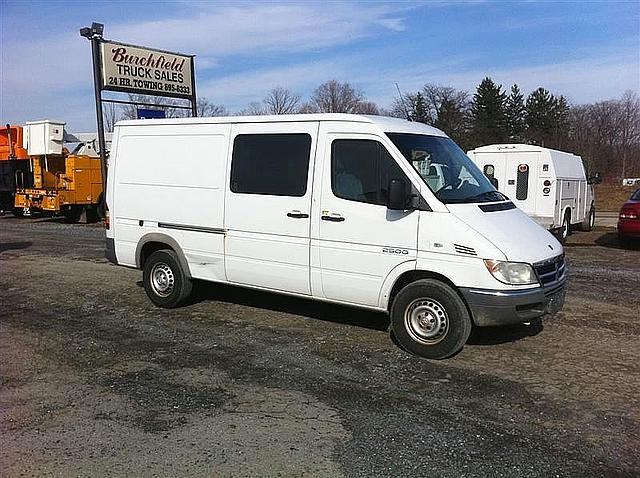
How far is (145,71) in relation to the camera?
17.7 m

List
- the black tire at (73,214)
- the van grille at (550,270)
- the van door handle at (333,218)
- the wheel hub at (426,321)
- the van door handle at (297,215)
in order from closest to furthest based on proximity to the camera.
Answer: the van grille at (550,270) → the wheel hub at (426,321) → the van door handle at (333,218) → the van door handle at (297,215) → the black tire at (73,214)

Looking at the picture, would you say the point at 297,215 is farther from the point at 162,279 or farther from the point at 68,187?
the point at 68,187

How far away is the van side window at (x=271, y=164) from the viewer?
6590 millimetres

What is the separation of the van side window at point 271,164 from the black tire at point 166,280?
4.78 feet

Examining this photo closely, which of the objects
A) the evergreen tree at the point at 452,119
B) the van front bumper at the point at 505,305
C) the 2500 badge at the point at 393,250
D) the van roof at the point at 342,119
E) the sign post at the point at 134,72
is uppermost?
the evergreen tree at the point at 452,119

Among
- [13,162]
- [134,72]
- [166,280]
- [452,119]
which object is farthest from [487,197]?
[452,119]

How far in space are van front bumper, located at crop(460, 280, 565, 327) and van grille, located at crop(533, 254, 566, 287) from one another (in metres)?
0.10

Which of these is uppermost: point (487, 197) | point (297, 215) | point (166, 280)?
point (487, 197)

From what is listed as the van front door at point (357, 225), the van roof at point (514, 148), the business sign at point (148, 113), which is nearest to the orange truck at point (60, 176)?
the business sign at point (148, 113)

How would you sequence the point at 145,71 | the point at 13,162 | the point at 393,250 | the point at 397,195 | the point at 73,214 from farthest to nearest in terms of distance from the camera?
the point at 13,162
the point at 73,214
the point at 145,71
the point at 393,250
the point at 397,195

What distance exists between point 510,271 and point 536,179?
398 inches

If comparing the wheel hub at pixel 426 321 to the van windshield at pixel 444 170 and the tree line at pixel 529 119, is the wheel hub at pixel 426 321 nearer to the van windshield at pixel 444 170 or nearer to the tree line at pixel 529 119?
the van windshield at pixel 444 170

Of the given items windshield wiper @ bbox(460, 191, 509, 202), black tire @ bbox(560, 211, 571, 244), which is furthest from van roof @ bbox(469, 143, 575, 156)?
windshield wiper @ bbox(460, 191, 509, 202)

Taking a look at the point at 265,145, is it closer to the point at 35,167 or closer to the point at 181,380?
the point at 181,380
